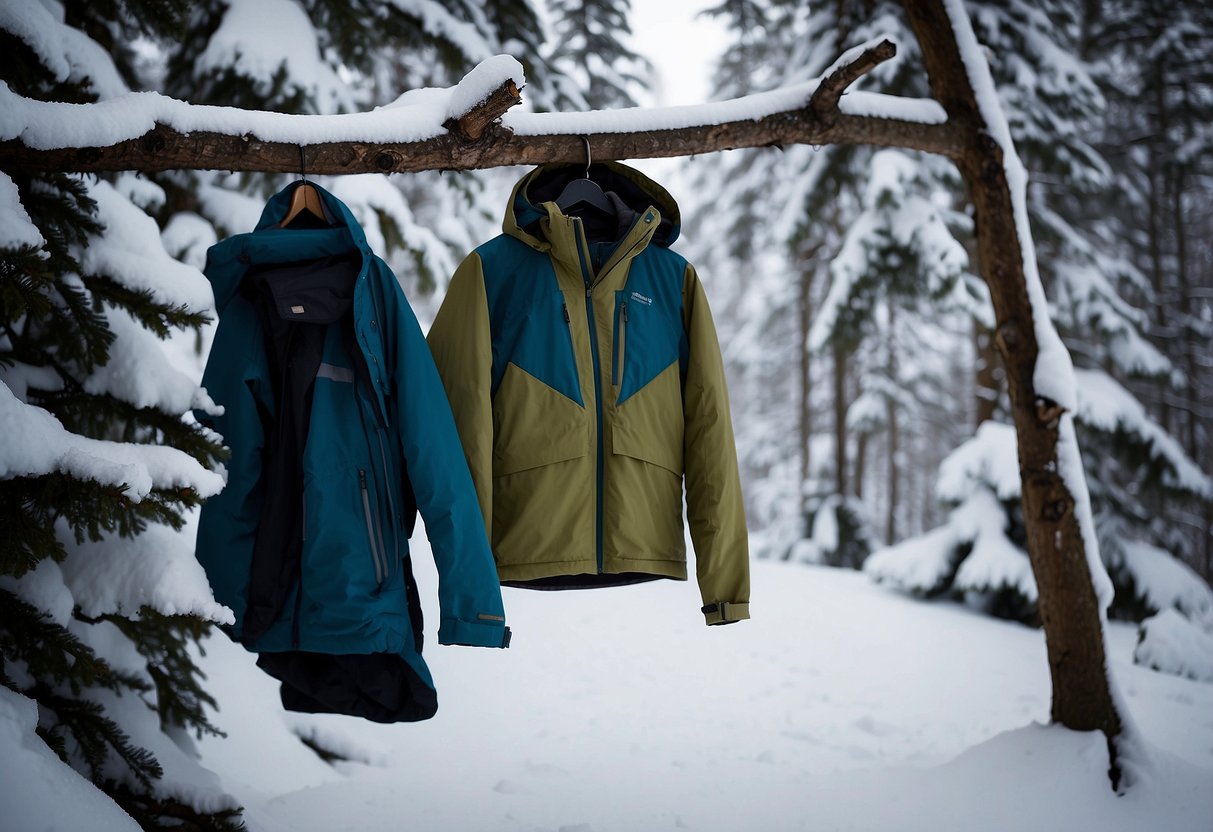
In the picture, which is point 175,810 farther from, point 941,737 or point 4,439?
point 941,737

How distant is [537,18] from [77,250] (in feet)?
13.9

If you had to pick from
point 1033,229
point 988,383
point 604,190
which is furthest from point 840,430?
point 604,190

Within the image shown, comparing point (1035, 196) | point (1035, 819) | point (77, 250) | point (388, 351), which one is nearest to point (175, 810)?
point (388, 351)

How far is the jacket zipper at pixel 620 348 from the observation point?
2588mm

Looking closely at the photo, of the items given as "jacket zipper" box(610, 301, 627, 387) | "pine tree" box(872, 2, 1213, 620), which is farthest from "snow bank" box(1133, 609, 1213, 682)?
"jacket zipper" box(610, 301, 627, 387)

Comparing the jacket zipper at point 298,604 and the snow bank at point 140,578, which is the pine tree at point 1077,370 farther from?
the snow bank at point 140,578

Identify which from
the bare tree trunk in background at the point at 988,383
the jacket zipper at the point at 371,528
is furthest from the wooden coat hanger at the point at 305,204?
the bare tree trunk in background at the point at 988,383

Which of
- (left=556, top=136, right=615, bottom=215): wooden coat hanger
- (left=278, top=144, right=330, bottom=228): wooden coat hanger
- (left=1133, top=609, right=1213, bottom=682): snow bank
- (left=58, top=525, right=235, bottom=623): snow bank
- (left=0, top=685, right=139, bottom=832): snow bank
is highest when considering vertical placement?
(left=556, top=136, right=615, bottom=215): wooden coat hanger

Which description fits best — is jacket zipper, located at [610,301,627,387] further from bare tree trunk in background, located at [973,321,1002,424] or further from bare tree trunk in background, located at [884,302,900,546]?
bare tree trunk in background, located at [884,302,900,546]

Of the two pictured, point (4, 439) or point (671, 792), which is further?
point (671, 792)

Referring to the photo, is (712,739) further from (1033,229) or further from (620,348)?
(1033,229)

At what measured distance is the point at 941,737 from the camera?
4.49 metres

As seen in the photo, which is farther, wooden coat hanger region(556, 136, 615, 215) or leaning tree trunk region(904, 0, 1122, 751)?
leaning tree trunk region(904, 0, 1122, 751)

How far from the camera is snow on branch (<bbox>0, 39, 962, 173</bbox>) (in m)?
2.17
